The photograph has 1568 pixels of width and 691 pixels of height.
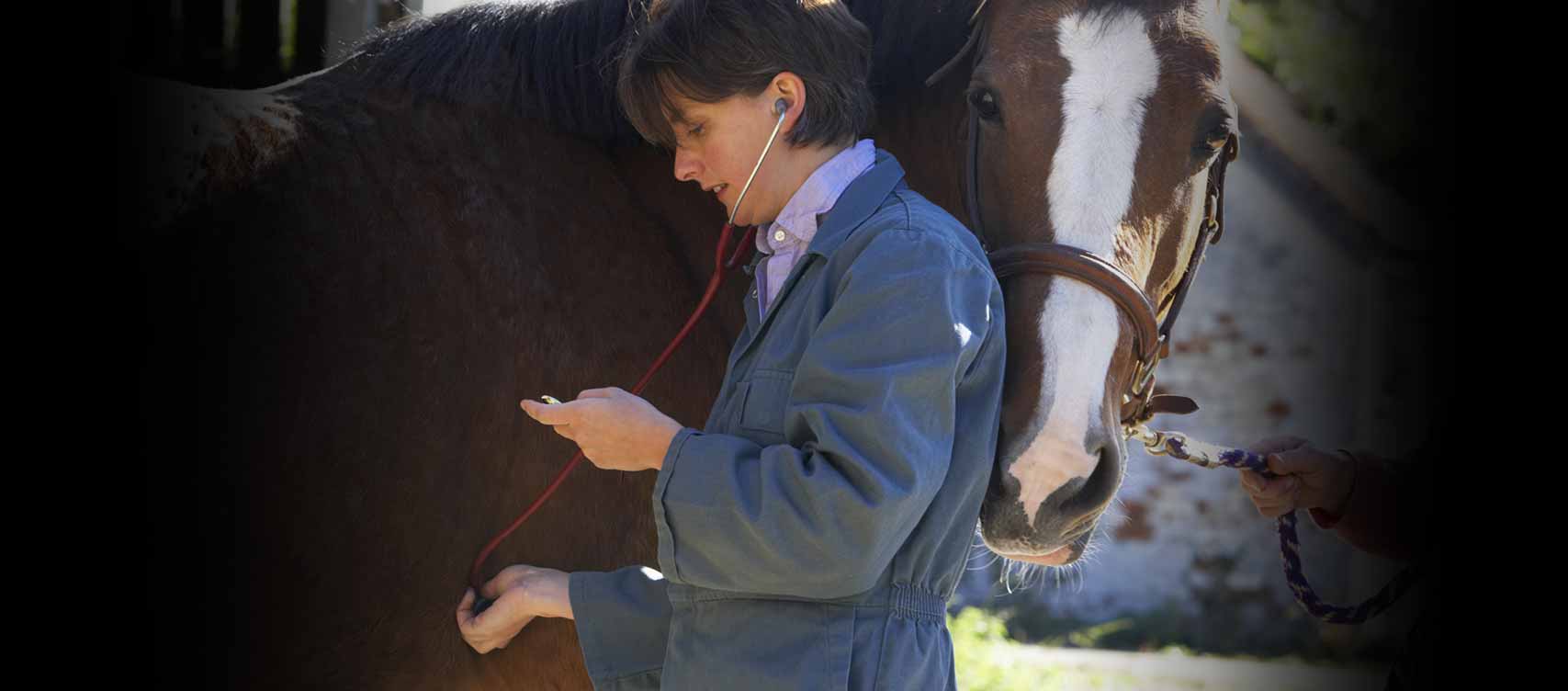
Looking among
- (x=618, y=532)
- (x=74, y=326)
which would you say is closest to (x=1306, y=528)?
(x=618, y=532)

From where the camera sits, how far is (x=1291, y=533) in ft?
8.69

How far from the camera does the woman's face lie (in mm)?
1895

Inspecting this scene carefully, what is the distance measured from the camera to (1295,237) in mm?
10141

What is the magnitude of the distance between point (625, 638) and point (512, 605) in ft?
0.77

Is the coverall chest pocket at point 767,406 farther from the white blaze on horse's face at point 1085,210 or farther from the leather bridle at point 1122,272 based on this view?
the leather bridle at point 1122,272

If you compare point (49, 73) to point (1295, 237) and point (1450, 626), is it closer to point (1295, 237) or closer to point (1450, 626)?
point (1450, 626)

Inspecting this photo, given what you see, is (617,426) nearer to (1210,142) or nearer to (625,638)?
(625,638)

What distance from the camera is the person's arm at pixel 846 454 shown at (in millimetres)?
1601

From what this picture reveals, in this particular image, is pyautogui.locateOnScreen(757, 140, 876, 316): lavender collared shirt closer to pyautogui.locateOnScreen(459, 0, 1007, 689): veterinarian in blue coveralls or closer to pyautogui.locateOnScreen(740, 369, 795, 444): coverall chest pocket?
pyautogui.locateOnScreen(459, 0, 1007, 689): veterinarian in blue coveralls

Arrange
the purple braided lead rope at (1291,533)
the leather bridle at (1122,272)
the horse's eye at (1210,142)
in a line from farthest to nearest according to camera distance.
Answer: the purple braided lead rope at (1291,533), the horse's eye at (1210,142), the leather bridle at (1122,272)

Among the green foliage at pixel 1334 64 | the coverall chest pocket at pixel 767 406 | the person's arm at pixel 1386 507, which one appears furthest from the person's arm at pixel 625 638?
the green foliage at pixel 1334 64

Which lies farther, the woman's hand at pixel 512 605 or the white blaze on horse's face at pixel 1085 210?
the woman's hand at pixel 512 605

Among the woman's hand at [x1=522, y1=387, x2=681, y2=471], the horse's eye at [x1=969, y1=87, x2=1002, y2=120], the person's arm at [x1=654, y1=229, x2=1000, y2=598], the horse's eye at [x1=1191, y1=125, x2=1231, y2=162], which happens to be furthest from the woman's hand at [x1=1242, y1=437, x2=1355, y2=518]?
the woman's hand at [x1=522, y1=387, x2=681, y2=471]

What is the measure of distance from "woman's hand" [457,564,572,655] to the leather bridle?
882 mm
